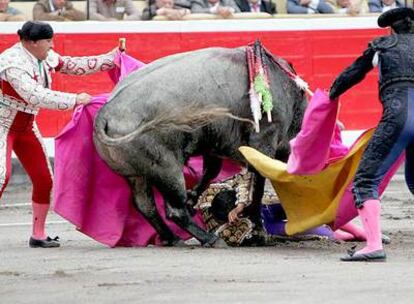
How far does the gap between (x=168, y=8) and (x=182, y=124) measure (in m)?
5.93

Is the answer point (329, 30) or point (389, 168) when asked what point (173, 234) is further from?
point (329, 30)

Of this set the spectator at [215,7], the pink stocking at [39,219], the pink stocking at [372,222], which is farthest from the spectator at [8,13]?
the pink stocking at [372,222]

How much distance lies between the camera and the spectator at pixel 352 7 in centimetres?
1465

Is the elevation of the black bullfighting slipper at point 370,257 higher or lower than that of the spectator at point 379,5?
higher

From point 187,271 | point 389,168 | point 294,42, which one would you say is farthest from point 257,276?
point 294,42

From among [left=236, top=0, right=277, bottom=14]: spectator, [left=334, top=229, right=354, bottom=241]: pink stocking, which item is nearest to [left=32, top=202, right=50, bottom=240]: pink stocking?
[left=334, top=229, right=354, bottom=241]: pink stocking

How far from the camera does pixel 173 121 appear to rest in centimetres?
829

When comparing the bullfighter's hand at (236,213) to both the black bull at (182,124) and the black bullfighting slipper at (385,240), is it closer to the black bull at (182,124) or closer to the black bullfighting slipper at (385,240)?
the black bull at (182,124)

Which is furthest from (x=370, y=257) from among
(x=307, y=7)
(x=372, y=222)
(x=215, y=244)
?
(x=307, y=7)

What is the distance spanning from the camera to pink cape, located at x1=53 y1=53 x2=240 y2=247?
8789mm

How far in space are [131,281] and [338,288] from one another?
1063 millimetres

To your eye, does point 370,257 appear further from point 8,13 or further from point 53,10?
point 8,13

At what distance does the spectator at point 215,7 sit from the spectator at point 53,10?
1.29 m

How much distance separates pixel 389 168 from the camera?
781cm
